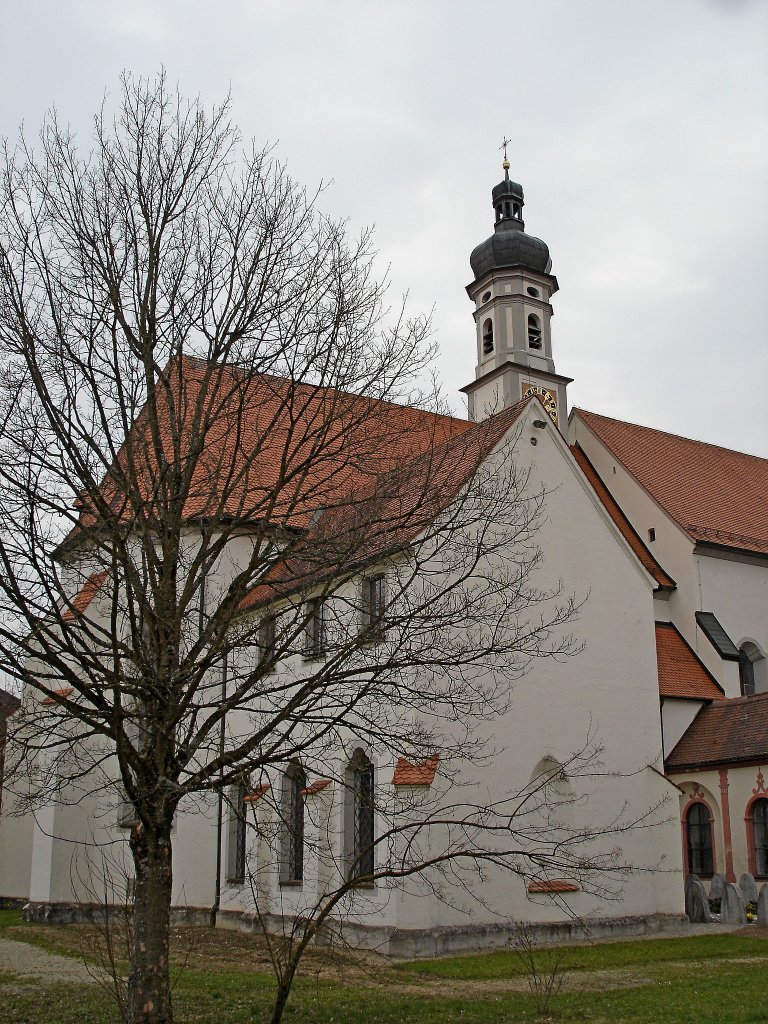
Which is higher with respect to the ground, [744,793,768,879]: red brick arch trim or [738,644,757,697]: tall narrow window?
[738,644,757,697]: tall narrow window

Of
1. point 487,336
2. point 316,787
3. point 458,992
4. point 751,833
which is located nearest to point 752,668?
point 751,833

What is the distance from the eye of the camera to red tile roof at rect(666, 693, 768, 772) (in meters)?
22.5

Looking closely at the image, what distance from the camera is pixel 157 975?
9.01 m

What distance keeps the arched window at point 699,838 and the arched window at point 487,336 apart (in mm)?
18725

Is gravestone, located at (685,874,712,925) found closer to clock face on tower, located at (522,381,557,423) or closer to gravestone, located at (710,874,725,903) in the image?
gravestone, located at (710,874,725,903)

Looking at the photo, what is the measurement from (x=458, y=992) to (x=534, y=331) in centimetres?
2767

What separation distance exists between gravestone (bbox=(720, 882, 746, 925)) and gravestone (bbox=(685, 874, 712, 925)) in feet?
1.05

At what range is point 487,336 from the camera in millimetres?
37375

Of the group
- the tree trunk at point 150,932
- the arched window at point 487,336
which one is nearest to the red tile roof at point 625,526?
the arched window at point 487,336

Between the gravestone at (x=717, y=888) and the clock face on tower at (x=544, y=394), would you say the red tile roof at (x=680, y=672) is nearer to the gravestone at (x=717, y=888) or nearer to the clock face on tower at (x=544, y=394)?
the gravestone at (x=717, y=888)

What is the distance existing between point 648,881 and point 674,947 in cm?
286

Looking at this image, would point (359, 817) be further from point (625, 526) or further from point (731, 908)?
point (625, 526)

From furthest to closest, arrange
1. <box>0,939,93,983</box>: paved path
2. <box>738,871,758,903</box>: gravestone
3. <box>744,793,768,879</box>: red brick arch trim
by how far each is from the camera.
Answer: <box>744,793,768,879</box>: red brick arch trim → <box>738,871,758,903</box>: gravestone → <box>0,939,93,983</box>: paved path

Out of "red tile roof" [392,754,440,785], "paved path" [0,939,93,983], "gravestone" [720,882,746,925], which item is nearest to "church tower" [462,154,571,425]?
"gravestone" [720,882,746,925]
